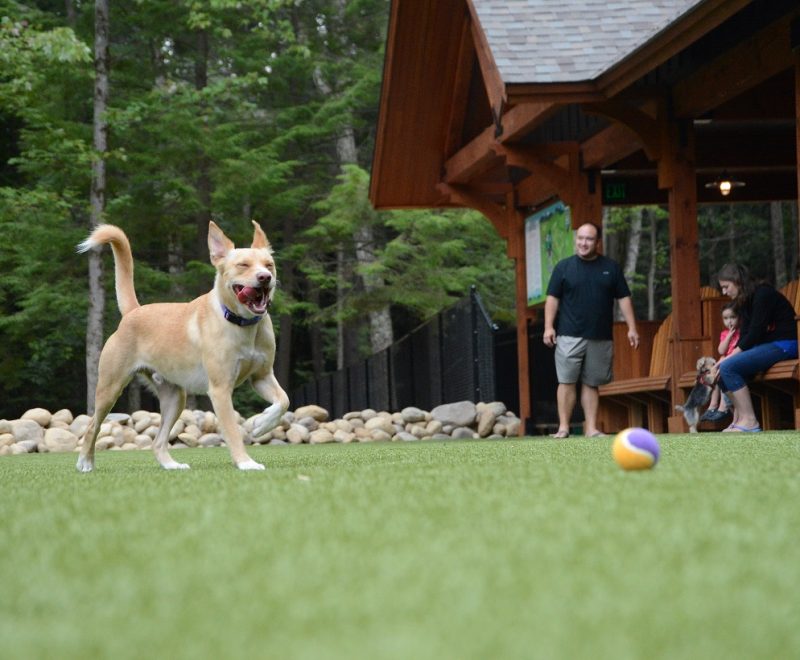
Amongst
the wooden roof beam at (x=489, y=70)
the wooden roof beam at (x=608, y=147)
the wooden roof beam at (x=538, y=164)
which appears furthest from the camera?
the wooden roof beam at (x=538, y=164)

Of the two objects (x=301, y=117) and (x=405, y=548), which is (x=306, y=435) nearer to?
(x=301, y=117)

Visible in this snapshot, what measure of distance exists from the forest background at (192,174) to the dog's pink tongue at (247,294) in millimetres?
15934

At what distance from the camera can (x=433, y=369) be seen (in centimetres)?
2461

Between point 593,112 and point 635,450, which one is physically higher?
point 593,112

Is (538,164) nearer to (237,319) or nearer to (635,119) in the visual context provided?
(635,119)

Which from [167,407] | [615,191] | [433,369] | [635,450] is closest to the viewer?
[635,450]

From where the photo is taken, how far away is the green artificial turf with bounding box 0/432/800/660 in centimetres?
245

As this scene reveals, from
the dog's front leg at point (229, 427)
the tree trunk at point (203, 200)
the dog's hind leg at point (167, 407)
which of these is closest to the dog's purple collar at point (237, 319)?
the dog's front leg at point (229, 427)

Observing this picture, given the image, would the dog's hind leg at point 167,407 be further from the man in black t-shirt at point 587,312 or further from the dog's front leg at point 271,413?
the man in black t-shirt at point 587,312

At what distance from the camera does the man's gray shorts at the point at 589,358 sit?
13.7 metres

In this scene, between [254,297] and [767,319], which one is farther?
[767,319]

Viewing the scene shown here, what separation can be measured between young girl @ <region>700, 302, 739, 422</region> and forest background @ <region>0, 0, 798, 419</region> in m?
13.9

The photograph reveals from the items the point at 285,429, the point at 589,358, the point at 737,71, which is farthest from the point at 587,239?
the point at 285,429

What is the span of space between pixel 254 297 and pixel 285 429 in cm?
1245
